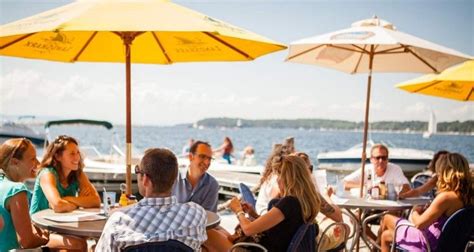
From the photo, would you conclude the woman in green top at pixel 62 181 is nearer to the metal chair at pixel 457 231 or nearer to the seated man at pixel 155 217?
the seated man at pixel 155 217

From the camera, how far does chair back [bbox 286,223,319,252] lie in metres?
3.24

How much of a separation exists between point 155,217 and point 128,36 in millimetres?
1837

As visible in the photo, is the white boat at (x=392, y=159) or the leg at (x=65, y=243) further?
the white boat at (x=392, y=159)

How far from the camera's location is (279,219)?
3.29 metres

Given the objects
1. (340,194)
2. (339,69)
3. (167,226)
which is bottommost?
(340,194)

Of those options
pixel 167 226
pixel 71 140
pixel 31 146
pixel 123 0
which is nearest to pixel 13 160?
pixel 31 146

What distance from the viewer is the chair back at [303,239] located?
324 cm

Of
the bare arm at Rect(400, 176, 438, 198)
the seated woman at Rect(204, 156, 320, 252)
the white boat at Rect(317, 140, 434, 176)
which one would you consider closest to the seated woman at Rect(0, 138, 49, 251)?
the seated woman at Rect(204, 156, 320, 252)

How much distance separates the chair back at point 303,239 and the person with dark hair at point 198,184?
46.2 inches

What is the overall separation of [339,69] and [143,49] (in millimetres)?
2701

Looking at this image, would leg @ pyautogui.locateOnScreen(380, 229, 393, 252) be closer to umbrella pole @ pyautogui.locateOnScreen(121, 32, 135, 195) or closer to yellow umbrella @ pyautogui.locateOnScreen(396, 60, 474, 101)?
yellow umbrella @ pyautogui.locateOnScreen(396, 60, 474, 101)

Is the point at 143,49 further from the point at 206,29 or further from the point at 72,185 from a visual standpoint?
the point at 206,29

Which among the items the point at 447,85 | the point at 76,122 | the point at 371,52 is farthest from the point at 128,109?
the point at 76,122

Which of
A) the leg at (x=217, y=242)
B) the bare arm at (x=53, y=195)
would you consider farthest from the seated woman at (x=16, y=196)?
the leg at (x=217, y=242)
